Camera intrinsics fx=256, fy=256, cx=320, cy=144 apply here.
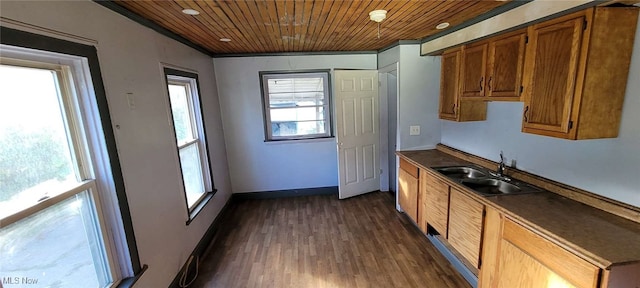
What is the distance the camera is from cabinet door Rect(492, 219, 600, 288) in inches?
48.3

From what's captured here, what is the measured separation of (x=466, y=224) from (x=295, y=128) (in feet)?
8.97

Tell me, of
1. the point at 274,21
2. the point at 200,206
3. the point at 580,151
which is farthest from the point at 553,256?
the point at 200,206

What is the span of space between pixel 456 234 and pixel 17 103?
2892 mm

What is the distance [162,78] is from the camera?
220 cm

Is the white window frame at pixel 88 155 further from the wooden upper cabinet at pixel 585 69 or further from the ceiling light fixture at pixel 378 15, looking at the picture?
the wooden upper cabinet at pixel 585 69

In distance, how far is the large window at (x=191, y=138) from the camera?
2.69 meters

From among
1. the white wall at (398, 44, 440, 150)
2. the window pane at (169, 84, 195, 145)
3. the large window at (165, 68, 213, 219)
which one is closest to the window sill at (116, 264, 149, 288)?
the large window at (165, 68, 213, 219)

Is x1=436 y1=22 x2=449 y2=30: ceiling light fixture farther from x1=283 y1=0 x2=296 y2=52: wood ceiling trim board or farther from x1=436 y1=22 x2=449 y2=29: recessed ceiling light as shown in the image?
x1=283 y1=0 x2=296 y2=52: wood ceiling trim board

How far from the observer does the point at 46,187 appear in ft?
4.22

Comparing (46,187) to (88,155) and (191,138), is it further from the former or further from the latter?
(191,138)

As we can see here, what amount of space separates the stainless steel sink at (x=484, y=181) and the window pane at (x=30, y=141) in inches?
104

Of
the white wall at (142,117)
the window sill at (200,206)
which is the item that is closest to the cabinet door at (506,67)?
the white wall at (142,117)

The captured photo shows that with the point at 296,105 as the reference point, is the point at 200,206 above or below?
below

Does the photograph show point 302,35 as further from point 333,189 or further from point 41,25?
point 333,189
